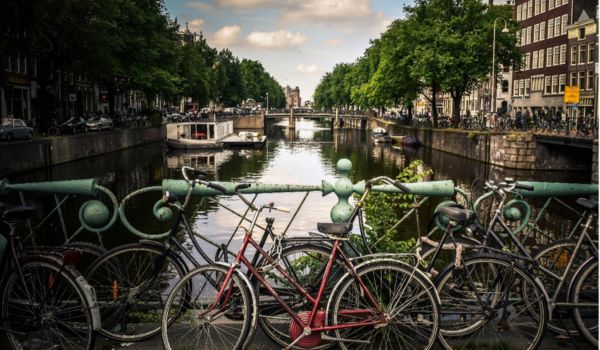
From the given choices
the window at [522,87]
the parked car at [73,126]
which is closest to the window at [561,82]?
the window at [522,87]

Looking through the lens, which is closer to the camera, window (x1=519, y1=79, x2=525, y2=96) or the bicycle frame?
the bicycle frame

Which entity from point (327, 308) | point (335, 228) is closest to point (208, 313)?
point (327, 308)

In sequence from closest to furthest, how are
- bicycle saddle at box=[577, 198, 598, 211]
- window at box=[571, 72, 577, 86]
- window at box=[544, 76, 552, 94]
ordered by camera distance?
1. bicycle saddle at box=[577, 198, 598, 211]
2. window at box=[571, 72, 577, 86]
3. window at box=[544, 76, 552, 94]

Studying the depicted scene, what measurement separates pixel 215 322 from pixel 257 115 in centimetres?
10789

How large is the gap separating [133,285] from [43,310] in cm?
69

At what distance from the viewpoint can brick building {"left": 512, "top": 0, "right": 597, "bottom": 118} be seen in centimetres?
6247

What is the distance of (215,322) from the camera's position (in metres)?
4.79

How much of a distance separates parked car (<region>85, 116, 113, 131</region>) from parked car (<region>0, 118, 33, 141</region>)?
11.0 m

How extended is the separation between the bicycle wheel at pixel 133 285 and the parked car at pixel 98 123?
44650 millimetres

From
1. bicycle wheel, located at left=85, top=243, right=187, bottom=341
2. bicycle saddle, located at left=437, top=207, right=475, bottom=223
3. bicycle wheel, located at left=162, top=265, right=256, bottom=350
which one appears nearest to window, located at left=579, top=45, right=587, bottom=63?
bicycle saddle, located at left=437, top=207, right=475, bottom=223

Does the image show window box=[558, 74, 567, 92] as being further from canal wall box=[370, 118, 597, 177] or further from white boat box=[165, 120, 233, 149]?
white boat box=[165, 120, 233, 149]

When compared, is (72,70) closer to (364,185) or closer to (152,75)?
(152,75)

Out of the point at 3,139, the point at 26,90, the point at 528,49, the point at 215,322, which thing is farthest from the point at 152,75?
the point at 215,322

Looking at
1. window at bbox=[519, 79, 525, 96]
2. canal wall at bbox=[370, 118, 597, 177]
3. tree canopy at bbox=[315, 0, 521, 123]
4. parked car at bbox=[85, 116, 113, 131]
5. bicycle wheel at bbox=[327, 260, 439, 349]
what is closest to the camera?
bicycle wheel at bbox=[327, 260, 439, 349]
